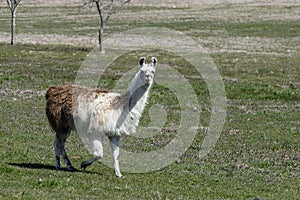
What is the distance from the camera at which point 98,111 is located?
48.7 ft

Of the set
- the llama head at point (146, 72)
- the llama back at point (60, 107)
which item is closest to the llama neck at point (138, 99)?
the llama head at point (146, 72)

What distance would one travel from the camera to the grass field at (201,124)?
44.4ft

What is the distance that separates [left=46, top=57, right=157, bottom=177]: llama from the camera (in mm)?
14516

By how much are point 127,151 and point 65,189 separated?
6.18 meters

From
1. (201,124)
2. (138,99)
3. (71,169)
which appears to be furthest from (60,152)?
(201,124)

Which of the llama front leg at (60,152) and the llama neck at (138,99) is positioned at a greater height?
the llama neck at (138,99)

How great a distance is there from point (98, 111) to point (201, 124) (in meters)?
10.6

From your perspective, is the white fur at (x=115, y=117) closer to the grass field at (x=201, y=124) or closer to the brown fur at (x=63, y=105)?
the brown fur at (x=63, y=105)

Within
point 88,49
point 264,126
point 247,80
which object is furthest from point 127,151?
point 88,49

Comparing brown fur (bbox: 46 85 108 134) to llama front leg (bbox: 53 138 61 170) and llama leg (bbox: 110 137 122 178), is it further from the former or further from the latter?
llama leg (bbox: 110 137 122 178)

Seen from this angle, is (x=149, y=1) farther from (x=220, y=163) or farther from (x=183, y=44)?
(x=220, y=163)

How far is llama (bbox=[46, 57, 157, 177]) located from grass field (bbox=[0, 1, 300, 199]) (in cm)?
76

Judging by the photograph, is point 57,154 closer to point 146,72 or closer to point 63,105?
point 63,105

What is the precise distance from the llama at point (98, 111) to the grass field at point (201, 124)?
0.76 m
